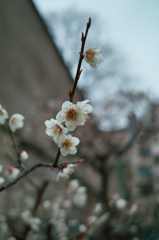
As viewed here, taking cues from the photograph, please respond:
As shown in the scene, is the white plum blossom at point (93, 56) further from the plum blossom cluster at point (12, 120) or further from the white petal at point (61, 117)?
the plum blossom cluster at point (12, 120)

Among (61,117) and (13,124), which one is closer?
(61,117)

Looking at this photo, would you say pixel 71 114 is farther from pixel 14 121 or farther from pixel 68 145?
pixel 14 121

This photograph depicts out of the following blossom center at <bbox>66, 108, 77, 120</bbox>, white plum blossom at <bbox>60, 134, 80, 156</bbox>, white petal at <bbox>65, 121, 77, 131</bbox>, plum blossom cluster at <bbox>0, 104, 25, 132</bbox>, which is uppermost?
plum blossom cluster at <bbox>0, 104, 25, 132</bbox>

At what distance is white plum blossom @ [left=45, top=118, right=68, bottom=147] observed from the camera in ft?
2.09

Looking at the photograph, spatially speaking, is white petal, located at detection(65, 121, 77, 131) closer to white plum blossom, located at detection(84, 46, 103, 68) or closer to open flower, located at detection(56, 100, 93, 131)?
open flower, located at detection(56, 100, 93, 131)

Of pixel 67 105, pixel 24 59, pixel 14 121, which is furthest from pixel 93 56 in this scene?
pixel 24 59

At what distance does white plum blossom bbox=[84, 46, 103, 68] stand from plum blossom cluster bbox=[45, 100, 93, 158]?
16cm

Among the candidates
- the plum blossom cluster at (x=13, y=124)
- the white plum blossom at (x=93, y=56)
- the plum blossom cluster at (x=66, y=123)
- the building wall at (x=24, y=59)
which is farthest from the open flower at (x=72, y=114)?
the building wall at (x=24, y=59)

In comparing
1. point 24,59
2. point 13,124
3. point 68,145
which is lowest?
point 68,145

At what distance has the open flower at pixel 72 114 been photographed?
2.09 feet

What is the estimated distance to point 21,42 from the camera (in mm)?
4242

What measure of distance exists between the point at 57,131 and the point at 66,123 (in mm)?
58

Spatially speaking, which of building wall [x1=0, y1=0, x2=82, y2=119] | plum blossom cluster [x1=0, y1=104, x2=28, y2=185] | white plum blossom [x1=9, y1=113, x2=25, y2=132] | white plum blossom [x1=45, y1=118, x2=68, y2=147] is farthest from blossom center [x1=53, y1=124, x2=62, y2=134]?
building wall [x1=0, y1=0, x2=82, y2=119]

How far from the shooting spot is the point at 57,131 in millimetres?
667
